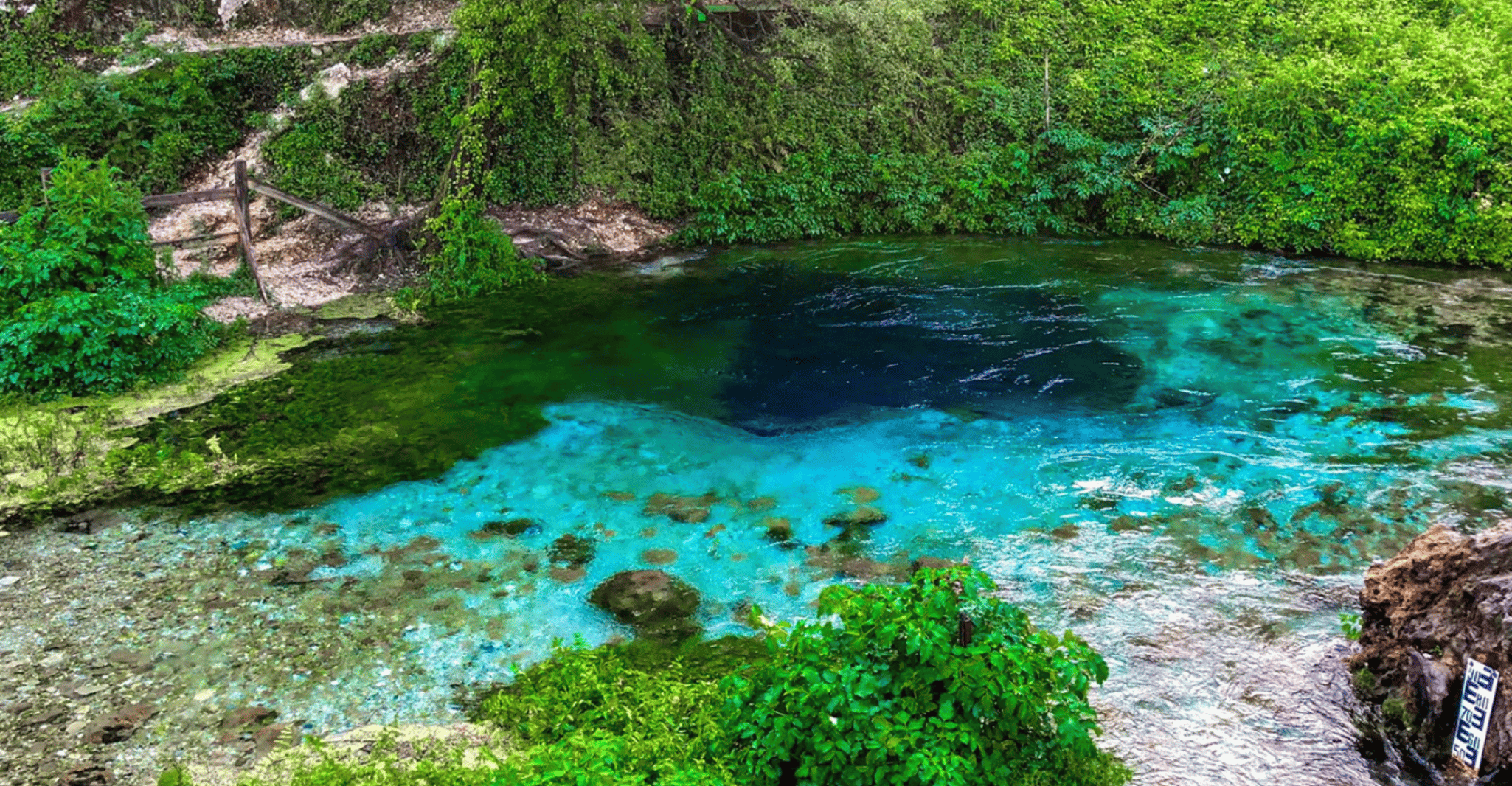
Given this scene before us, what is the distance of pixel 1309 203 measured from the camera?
1489cm

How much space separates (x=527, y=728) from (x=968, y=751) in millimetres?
2382

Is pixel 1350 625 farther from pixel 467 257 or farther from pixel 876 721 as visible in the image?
pixel 467 257

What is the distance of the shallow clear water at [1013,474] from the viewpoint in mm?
6219

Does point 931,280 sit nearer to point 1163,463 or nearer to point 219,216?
point 1163,463

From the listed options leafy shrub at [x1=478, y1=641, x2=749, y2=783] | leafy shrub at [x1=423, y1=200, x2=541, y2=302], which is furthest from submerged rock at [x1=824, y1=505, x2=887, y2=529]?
leafy shrub at [x1=423, y1=200, x2=541, y2=302]

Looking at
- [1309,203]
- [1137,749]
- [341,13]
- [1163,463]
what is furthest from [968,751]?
[341,13]

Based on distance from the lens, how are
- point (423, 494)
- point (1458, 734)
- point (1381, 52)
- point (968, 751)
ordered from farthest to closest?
1. point (1381, 52)
2. point (423, 494)
3. point (1458, 734)
4. point (968, 751)

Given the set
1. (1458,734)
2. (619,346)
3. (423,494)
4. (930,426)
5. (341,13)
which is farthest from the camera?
(341,13)

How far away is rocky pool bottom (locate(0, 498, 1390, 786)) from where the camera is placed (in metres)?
5.42

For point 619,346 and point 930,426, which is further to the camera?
point 619,346

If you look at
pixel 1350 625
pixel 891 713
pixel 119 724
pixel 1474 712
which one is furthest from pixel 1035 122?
pixel 119 724

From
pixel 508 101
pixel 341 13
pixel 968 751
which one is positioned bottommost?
pixel 968 751

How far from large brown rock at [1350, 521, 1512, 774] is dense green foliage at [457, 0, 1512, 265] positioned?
10.4 metres

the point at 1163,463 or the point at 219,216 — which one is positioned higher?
the point at 219,216
